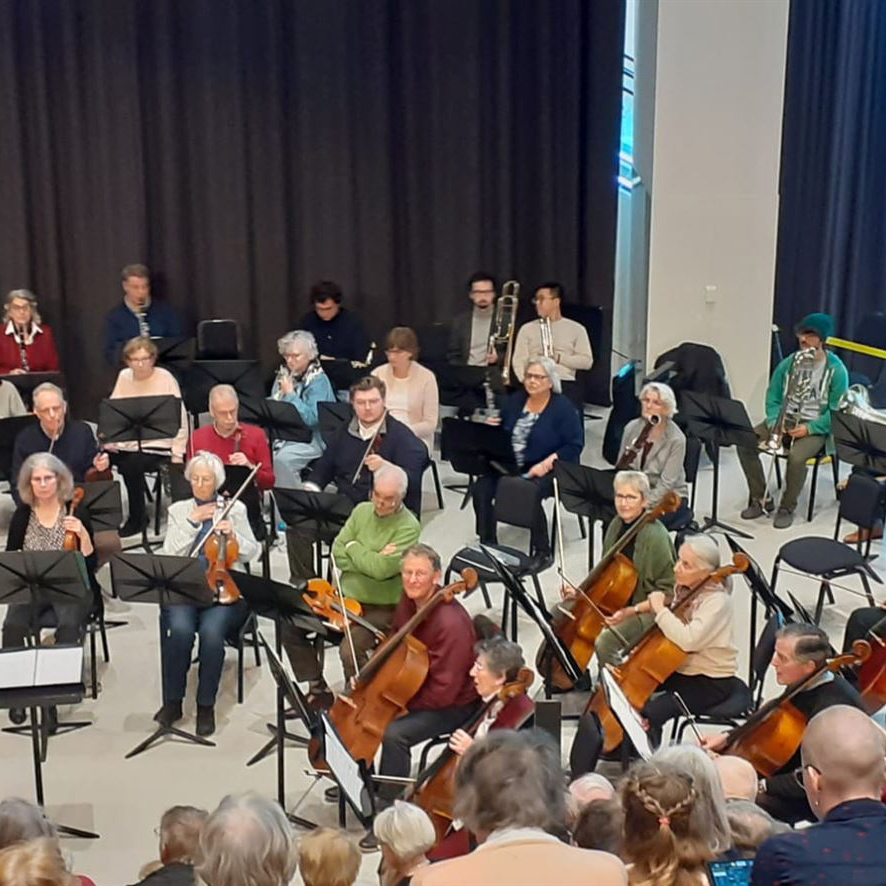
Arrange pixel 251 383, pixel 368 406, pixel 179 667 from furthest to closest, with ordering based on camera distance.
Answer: pixel 251 383 < pixel 368 406 < pixel 179 667

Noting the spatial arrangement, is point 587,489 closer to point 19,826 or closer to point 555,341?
point 555,341

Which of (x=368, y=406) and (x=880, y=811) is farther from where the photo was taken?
(x=368, y=406)

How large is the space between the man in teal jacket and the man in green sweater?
9.79 ft

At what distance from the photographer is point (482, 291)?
9.34 metres

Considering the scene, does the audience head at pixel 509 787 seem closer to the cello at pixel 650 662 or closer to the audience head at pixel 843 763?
the audience head at pixel 843 763

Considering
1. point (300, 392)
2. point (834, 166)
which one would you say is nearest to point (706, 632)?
point (300, 392)

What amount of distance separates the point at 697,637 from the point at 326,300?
4785 millimetres

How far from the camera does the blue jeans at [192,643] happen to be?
5.86 meters

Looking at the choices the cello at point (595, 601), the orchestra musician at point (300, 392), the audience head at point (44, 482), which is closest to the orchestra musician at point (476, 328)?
the orchestra musician at point (300, 392)

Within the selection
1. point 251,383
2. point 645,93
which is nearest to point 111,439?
point 251,383

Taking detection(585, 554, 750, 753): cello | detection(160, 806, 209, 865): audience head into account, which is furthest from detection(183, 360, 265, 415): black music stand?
detection(160, 806, 209, 865): audience head

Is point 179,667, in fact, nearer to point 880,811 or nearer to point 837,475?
point 880,811

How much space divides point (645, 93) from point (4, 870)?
334 inches

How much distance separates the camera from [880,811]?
279 cm
